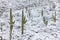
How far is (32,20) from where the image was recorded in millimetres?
5910

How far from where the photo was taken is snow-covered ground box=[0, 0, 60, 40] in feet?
16.8

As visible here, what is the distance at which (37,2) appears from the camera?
716 cm

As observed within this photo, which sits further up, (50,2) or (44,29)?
(50,2)

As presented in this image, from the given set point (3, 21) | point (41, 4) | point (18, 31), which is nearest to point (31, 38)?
point (18, 31)

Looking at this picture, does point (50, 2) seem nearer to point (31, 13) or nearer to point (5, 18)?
point (31, 13)

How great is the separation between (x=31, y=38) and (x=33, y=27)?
604mm

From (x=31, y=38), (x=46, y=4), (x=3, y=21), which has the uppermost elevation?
(x=46, y=4)

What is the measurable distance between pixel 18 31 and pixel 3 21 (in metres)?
0.85

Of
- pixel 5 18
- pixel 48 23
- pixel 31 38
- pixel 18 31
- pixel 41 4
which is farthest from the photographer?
pixel 41 4

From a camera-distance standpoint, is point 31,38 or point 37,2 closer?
point 31,38

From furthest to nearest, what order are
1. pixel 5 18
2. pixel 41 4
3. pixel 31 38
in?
pixel 41 4
pixel 5 18
pixel 31 38

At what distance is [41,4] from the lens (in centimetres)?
704

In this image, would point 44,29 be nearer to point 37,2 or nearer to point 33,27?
point 33,27

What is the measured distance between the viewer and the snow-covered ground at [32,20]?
16.8 ft
